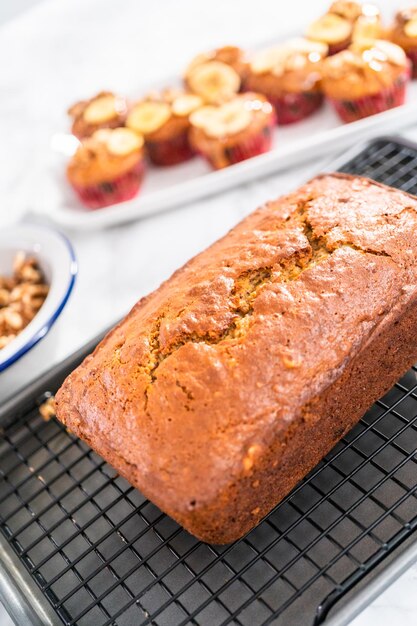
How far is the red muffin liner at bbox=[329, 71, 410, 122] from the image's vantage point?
7.57 ft

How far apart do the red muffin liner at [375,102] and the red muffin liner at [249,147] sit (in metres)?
0.24

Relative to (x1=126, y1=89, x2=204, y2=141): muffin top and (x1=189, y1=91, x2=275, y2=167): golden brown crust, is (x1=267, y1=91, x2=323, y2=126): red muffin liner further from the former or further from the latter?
(x1=126, y1=89, x2=204, y2=141): muffin top

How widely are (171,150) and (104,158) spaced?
0.83ft

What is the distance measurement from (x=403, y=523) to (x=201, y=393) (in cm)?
42

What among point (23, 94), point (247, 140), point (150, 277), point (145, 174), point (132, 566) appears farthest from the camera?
point (23, 94)

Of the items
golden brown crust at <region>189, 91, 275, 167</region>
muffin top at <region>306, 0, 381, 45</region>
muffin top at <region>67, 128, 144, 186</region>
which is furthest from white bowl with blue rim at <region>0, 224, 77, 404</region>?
muffin top at <region>306, 0, 381, 45</region>

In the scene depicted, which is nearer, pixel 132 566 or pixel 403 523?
pixel 403 523

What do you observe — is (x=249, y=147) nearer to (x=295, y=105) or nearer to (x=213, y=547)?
(x=295, y=105)

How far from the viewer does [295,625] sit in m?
1.20

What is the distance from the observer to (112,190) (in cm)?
243

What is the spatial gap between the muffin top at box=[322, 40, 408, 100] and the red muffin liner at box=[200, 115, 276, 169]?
237mm

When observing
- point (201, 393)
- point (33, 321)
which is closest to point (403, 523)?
point (201, 393)

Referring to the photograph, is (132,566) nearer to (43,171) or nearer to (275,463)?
(275,463)

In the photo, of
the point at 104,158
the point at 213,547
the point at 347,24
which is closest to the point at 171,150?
the point at 104,158
